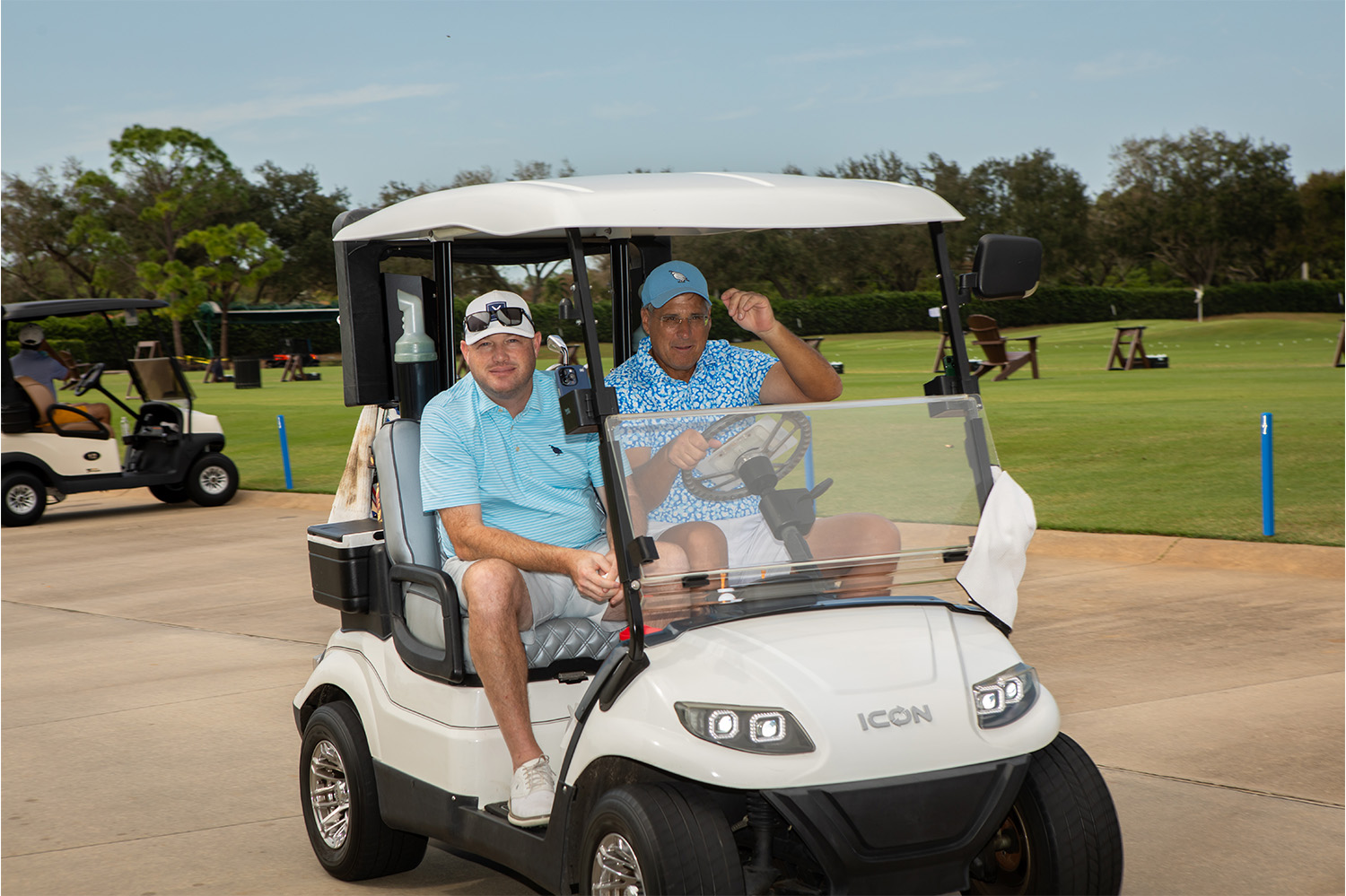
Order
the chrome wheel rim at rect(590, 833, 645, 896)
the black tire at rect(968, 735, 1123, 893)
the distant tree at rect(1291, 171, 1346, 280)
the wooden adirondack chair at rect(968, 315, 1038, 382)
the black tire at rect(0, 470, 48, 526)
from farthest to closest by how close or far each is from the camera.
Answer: the distant tree at rect(1291, 171, 1346, 280)
the wooden adirondack chair at rect(968, 315, 1038, 382)
the black tire at rect(0, 470, 48, 526)
the black tire at rect(968, 735, 1123, 893)
the chrome wheel rim at rect(590, 833, 645, 896)

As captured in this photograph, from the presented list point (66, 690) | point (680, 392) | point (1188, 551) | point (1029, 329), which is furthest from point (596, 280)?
point (1029, 329)

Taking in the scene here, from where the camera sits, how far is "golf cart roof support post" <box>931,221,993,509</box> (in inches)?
134

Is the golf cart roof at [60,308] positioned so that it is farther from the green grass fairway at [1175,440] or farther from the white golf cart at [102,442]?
the green grass fairway at [1175,440]

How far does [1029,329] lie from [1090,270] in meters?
25.2

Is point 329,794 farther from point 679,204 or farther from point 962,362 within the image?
point 962,362

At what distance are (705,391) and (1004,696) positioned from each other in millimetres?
1690

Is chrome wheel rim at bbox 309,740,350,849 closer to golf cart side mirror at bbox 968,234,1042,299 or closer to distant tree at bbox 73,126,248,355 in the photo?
golf cart side mirror at bbox 968,234,1042,299

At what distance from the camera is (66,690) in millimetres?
6801

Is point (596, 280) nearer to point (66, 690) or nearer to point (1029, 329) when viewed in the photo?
point (66, 690)

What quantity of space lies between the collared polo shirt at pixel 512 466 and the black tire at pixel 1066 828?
1.51m

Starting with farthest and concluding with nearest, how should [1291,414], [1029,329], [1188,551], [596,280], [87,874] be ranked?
[1029,329] → [1291,414] → [1188,551] → [596,280] → [87,874]

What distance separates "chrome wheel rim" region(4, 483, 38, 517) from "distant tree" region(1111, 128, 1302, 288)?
67.6 metres

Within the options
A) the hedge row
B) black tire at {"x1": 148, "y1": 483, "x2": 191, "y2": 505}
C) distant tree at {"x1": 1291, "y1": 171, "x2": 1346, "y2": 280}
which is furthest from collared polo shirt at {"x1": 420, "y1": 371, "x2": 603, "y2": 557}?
distant tree at {"x1": 1291, "y1": 171, "x2": 1346, "y2": 280}

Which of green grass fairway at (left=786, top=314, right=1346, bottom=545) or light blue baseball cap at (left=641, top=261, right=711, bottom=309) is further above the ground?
light blue baseball cap at (left=641, top=261, right=711, bottom=309)
